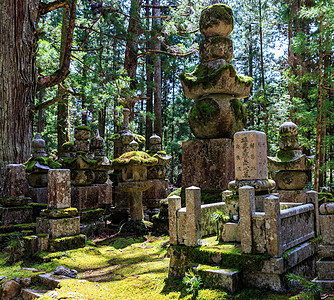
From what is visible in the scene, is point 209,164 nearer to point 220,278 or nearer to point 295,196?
point 295,196

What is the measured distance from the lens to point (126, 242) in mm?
8406

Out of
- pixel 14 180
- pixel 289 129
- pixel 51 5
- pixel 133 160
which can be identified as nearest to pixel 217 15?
pixel 289 129

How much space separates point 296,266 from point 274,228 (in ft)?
3.01

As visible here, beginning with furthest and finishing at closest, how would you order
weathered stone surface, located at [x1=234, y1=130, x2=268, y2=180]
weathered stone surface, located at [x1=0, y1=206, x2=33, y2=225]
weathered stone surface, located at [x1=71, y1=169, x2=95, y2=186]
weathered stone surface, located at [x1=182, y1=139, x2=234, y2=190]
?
weathered stone surface, located at [x1=71, y1=169, x2=95, y2=186] < weathered stone surface, located at [x1=0, y1=206, x2=33, y2=225] < weathered stone surface, located at [x1=182, y1=139, x2=234, y2=190] < weathered stone surface, located at [x1=234, y1=130, x2=268, y2=180]

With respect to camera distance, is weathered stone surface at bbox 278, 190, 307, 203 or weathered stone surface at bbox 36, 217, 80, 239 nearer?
weathered stone surface at bbox 36, 217, 80, 239

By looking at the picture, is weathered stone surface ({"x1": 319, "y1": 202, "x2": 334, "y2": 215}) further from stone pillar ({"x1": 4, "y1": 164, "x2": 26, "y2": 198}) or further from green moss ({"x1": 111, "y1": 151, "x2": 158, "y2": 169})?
stone pillar ({"x1": 4, "y1": 164, "x2": 26, "y2": 198})

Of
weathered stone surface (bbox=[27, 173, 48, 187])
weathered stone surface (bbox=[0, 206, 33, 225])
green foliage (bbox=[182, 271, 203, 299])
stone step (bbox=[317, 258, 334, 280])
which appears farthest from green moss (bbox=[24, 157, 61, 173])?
stone step (bbox=[317, 258, 334, 280])

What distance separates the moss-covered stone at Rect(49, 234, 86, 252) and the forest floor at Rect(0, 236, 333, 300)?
16 cm

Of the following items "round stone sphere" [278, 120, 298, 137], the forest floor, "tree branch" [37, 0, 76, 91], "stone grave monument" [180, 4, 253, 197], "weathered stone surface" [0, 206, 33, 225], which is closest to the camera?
the forest floor

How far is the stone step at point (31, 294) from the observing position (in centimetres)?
466

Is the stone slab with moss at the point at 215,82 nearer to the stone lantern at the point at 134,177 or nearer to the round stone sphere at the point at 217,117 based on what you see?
the round stone sphere at the point at 217,117

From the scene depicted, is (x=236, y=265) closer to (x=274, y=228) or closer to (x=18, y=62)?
(x=274, y=228)

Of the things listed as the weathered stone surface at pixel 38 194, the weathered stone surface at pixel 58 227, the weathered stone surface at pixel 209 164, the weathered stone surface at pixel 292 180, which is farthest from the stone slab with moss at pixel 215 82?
the weathered stone surface at pixel 38 194

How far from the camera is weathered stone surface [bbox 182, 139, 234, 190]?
7037 mm
